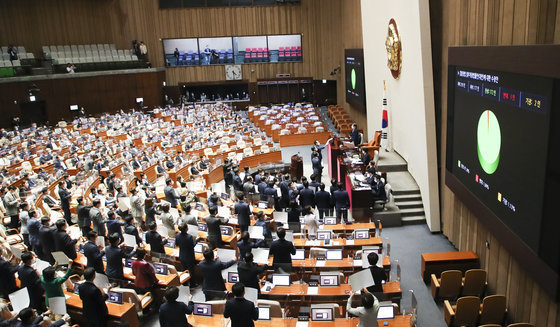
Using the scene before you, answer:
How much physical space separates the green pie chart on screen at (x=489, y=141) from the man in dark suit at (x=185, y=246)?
231 inches

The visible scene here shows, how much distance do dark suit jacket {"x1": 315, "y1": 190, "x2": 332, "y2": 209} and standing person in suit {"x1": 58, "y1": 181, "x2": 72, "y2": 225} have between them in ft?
23.5

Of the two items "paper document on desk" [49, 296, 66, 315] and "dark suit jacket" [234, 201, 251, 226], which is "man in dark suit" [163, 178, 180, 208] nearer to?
"dark suit jacket" [234, 201, 251, 226]

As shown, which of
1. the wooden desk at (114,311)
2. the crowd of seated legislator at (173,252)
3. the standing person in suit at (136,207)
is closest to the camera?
the crowd of seated legislator at (173,252)

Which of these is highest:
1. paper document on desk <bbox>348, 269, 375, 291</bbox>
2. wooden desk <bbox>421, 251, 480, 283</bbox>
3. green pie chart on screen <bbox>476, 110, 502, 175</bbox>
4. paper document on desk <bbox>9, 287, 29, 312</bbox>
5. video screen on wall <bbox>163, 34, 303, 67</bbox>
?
video screen on wall <bbox>163, 34, 303, 67</bbox>

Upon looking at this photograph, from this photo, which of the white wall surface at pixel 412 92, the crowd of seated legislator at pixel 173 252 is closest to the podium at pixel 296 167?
the crowd of seated legislator at pixel 173 252

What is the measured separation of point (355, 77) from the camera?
80.8ft

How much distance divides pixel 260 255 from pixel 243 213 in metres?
2.91

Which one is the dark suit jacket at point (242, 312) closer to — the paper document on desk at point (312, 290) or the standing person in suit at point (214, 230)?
the paper document on desk at point (312, 290)

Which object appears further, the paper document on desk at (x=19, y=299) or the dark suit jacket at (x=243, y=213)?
the dark suit jacket at (x=243, y=213)

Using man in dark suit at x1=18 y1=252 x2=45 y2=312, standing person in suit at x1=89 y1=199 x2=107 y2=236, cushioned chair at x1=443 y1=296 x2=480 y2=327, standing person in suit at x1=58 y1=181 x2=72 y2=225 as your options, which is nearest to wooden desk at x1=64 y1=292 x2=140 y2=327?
man in dark suit at x1=18 y1=252 x2=45 y2=312

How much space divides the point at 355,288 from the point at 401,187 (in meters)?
8.30

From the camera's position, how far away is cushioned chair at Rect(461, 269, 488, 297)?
858cm

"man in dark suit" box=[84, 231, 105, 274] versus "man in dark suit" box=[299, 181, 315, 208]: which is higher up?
"man in dark suit" box=[84, 231, 105, 274]

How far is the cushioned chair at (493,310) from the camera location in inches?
297
